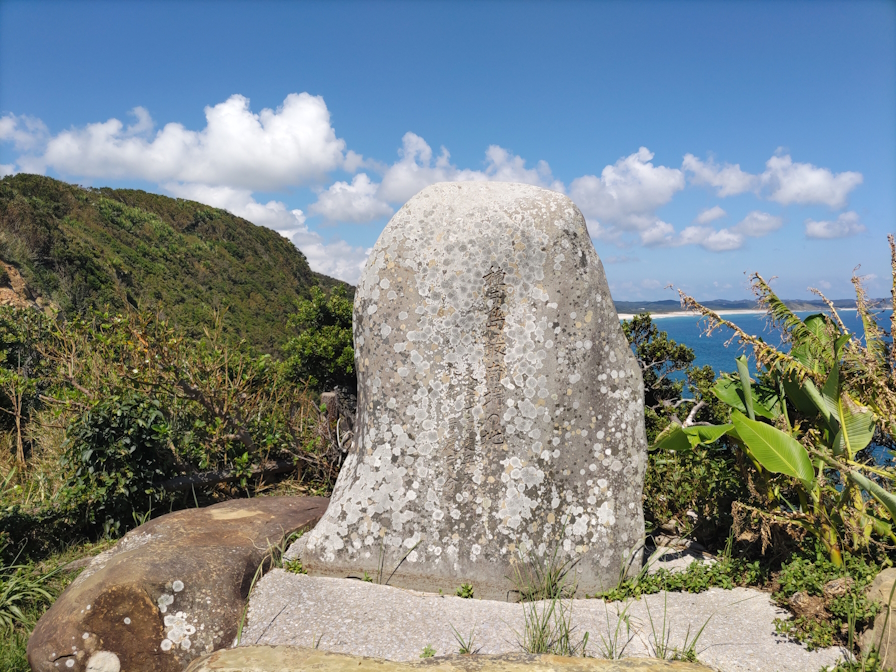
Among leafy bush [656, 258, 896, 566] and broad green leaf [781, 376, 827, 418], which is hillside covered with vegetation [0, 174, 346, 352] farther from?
broad green leaf [781, 376, 827, 418]

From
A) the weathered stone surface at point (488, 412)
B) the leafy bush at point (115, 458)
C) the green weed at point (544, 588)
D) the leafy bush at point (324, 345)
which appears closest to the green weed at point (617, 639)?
the green weed at point (544, 588)

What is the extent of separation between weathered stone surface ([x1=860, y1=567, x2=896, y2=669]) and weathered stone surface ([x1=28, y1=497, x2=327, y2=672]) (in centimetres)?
370

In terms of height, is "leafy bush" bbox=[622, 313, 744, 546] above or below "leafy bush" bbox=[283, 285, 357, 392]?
below

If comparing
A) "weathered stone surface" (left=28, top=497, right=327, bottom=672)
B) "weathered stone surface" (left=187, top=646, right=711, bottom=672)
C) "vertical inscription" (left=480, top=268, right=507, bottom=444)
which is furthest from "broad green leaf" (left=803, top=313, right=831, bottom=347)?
"weathered stone surface" (left=28, top=497, right=327, bottom=672)

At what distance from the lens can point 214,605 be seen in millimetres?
3555

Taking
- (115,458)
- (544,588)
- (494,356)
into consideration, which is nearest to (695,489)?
(544,588)

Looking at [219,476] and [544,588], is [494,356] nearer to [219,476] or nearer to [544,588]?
[544,588]

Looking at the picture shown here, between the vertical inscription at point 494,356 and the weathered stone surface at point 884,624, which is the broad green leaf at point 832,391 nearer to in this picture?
the weathered stone surface at point 884,624

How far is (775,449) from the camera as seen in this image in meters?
3.86

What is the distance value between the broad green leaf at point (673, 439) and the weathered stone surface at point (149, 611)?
10.1 ft

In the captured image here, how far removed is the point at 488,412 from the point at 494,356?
0.42 meters

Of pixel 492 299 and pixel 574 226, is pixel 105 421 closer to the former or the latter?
pixel 492 299

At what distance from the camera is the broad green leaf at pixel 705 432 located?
406 cm

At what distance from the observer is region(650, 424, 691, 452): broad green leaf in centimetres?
424
